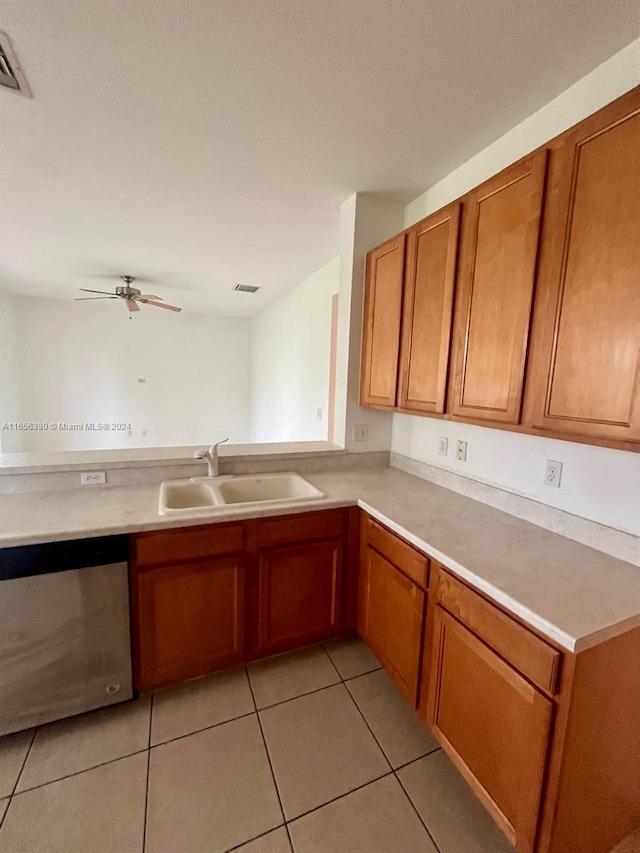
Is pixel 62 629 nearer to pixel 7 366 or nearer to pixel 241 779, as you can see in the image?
pixel 241 779

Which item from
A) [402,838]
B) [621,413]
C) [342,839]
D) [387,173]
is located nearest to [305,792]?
[342,839]

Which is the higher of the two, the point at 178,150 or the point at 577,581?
the point at 178,150

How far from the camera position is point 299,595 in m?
1.82

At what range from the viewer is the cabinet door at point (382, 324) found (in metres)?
1.96

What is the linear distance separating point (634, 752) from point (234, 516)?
61.2 inches

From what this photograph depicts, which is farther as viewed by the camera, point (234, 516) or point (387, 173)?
point (387, 173)

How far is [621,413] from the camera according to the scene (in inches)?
39.8

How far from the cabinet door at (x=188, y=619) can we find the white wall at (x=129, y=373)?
4.89m

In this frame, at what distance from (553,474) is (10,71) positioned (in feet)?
8.58

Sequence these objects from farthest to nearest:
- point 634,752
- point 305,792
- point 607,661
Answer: point 305,792 < point 634,752 < point 607,661

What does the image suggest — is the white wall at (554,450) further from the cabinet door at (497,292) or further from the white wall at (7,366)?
the white wall at (7,366)

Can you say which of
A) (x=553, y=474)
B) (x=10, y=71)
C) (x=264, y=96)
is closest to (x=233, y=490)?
(x=553, y=474)

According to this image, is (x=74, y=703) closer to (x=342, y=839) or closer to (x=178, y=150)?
(x=342, y=839)

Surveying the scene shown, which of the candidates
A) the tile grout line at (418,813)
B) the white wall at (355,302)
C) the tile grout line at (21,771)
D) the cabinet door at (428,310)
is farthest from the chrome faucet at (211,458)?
the tile grout line at (418,813)
